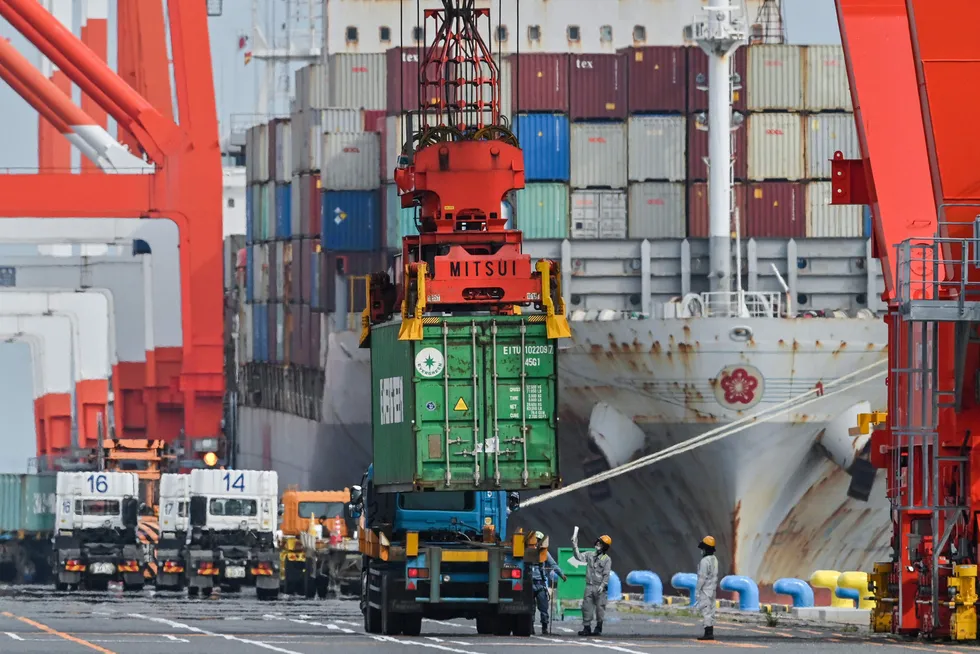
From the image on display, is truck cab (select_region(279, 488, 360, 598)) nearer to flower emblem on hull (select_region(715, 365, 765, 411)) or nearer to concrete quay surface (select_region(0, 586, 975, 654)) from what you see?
concrete quay surface (select_region(0, 586, 975, 654))

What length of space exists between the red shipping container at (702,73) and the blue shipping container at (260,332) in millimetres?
17565

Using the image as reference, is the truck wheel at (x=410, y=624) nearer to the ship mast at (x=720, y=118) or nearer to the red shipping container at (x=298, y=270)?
the ship mast at (x=720, y=118)

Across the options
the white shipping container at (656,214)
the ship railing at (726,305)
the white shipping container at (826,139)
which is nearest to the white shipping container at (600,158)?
the white shipping container at (656,214)

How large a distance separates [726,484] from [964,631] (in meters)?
16.1

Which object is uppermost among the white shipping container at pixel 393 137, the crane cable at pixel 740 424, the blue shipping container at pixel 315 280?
the white shipping container at pixel 393 137

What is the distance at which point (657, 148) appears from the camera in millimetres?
42500

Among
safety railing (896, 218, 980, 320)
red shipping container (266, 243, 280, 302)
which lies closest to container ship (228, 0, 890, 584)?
red shipping container (266, 243, 280, 302)

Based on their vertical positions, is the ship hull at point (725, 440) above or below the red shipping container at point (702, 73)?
below

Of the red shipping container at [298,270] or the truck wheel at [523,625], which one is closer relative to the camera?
the truck wheel at [523,625]

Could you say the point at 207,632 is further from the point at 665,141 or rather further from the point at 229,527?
the point at 665,141

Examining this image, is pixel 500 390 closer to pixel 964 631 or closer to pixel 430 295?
pixel 430 295

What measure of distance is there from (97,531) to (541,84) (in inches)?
474

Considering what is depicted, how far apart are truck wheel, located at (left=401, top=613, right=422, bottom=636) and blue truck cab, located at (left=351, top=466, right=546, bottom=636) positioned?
1 centimetres

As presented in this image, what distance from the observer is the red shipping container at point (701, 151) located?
139ft
